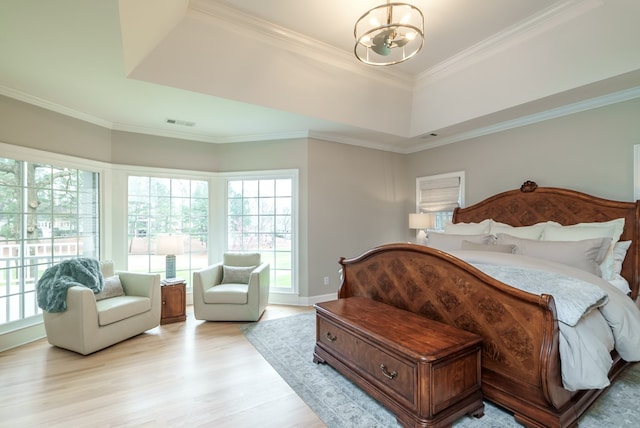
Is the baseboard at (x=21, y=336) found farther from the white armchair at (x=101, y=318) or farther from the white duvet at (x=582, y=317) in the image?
the white duvet at (x=582, y=317)

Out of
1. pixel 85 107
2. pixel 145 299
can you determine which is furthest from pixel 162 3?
pixel 145 299

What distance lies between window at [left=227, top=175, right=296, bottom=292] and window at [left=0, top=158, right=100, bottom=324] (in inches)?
73.0

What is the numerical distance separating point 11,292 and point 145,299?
129 centimetres

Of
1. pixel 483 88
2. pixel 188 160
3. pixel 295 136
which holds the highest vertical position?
pixel 483 88

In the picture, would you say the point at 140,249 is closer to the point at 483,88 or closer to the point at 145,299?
the point at 145,299

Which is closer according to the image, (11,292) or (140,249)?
(11,292)

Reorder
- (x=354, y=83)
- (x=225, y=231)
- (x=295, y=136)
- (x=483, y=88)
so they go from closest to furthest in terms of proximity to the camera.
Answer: (x=483, y=88) → (x=354, y=83) → (x=295, y=136) → (x=225, y=231)

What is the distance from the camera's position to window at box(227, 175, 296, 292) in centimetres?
457

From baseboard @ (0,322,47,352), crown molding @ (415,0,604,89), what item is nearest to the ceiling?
crown molding @ (415,0,604,89)

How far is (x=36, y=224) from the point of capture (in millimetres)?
3301

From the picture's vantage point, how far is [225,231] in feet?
15.5

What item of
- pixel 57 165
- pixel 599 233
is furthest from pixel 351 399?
pixel 57 165

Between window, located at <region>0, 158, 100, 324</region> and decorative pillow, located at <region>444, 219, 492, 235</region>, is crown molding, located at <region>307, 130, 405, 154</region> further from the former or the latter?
window, located at <region>0, 158, 100, 324</region>

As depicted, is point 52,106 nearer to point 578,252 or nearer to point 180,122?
point 180,122
